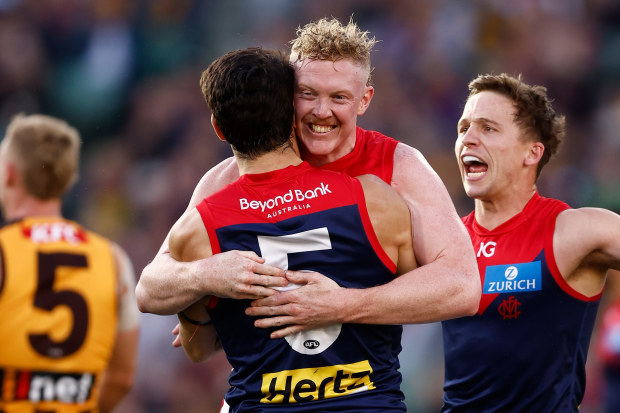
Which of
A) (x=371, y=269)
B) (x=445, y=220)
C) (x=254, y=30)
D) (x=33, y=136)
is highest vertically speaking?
(x=254, y=30)

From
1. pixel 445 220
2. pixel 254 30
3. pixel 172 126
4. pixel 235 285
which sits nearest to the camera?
pixel 235 285

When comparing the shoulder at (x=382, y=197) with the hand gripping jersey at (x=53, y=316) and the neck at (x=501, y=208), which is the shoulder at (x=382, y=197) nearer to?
the neck at (x=501, y=208)

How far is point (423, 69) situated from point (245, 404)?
27.1 feet

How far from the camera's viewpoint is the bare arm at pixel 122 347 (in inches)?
212

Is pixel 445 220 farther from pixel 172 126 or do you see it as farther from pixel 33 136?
pixel 172 126

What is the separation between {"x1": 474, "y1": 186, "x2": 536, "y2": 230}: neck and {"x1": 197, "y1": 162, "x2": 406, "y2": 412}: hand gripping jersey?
141cm

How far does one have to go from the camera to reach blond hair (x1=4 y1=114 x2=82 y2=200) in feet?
17.5

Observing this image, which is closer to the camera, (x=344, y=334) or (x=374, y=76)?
(x=344, y=334)

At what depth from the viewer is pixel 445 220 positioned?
3.81m

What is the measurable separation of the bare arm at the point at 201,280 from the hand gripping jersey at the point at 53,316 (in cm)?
125

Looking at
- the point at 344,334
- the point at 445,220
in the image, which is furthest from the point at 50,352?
the point at 445,220

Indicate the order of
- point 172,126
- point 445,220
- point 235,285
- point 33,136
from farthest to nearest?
1. point 172,126
2. point 33,136
3. point 445,220
4. point 235,285

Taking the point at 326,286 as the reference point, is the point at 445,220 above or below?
above

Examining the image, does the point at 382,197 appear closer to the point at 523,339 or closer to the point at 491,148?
the point at 523,339
